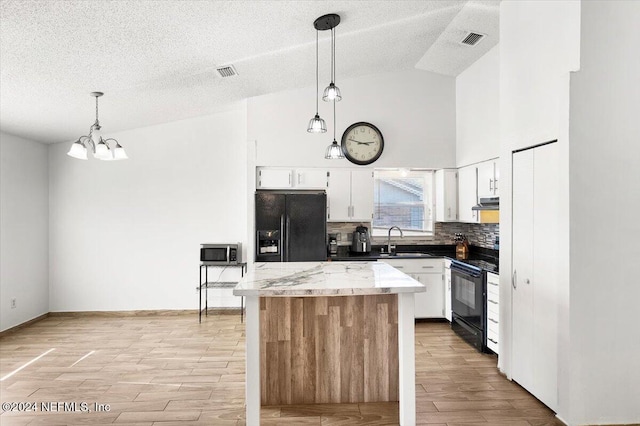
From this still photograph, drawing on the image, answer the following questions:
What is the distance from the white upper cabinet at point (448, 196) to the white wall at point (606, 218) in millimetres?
2795

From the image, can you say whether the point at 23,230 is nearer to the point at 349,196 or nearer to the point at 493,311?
the point at 349,196

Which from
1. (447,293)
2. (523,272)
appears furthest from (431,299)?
(523,272)

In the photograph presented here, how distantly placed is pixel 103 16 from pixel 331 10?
1665mm

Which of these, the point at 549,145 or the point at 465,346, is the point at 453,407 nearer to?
the point at 465,346

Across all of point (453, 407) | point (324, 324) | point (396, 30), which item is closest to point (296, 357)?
point (324, 324)

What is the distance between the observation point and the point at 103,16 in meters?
2.70

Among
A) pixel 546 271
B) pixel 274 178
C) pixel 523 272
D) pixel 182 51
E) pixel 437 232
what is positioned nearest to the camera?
pixel 546 271

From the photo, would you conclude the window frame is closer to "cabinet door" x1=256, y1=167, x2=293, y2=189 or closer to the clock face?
the clock face

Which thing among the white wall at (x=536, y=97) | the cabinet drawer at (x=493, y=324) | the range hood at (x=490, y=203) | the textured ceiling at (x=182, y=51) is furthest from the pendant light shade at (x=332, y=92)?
the cabinet drawer at (x=493, y=324)

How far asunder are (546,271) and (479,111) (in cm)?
249

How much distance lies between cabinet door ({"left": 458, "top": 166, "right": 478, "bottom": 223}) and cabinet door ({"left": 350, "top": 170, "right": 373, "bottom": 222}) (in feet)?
3.74

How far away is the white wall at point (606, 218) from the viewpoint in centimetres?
278

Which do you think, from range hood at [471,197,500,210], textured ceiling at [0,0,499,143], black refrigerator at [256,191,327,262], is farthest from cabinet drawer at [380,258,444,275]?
textured ceiling at [0,0,499,143]

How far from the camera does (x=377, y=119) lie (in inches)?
223
